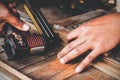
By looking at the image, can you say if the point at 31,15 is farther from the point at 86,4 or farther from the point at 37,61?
the point at 86,4

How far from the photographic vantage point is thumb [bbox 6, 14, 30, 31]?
1.19 m

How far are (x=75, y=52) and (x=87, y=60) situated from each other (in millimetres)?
72

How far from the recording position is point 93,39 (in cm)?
109

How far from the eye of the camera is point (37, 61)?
104 cm

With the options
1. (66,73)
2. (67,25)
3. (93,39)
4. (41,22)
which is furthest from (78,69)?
(67,25)

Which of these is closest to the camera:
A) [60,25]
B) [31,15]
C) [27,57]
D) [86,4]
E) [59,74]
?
[59,74]

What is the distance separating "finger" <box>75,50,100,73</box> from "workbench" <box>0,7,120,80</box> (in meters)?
0.02

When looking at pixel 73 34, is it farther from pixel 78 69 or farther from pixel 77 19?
pixel 77 19

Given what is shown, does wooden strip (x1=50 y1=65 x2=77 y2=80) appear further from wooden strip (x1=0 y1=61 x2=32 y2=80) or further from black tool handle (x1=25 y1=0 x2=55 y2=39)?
black tool handle (x1=25 y1=0 x2=55 y2=39)

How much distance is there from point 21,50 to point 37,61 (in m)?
0.09

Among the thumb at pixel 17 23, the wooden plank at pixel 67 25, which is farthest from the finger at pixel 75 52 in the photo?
the thumb at pixel 17 23

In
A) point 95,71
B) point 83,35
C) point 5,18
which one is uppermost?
point 5,18

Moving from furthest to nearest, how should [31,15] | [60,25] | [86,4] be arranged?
[86,4] < [60,25] < [31,15]

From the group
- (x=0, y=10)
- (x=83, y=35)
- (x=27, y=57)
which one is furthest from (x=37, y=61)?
(x=0, y=10)
